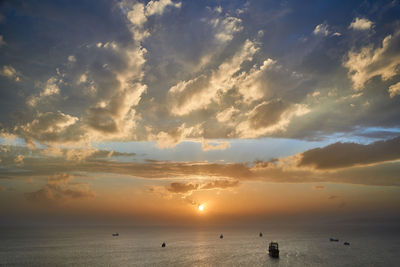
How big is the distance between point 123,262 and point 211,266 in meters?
39.9

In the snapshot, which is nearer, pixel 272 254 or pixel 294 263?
pixel 294 263

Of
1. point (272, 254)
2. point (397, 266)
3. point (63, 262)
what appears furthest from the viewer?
point (272, 254)

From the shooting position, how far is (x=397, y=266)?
98688mm

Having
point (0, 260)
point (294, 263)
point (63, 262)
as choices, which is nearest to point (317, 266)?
point (294, 263)

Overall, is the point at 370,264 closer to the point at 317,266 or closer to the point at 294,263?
the point at 317,266

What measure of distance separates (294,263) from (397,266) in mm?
38972

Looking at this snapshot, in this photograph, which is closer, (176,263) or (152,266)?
(152,266)

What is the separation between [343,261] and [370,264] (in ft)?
36.8

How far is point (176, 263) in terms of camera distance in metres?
109

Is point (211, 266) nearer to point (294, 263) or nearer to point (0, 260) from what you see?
point (294, 263)

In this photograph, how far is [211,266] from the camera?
338ft

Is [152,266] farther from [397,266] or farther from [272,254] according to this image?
[397,266]

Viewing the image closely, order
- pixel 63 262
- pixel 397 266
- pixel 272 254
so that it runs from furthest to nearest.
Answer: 1. pixel 272 254
2. pixel 63 262
3. pixel 397 266

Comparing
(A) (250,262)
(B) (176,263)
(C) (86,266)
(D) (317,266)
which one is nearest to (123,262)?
(C) (86,266)
